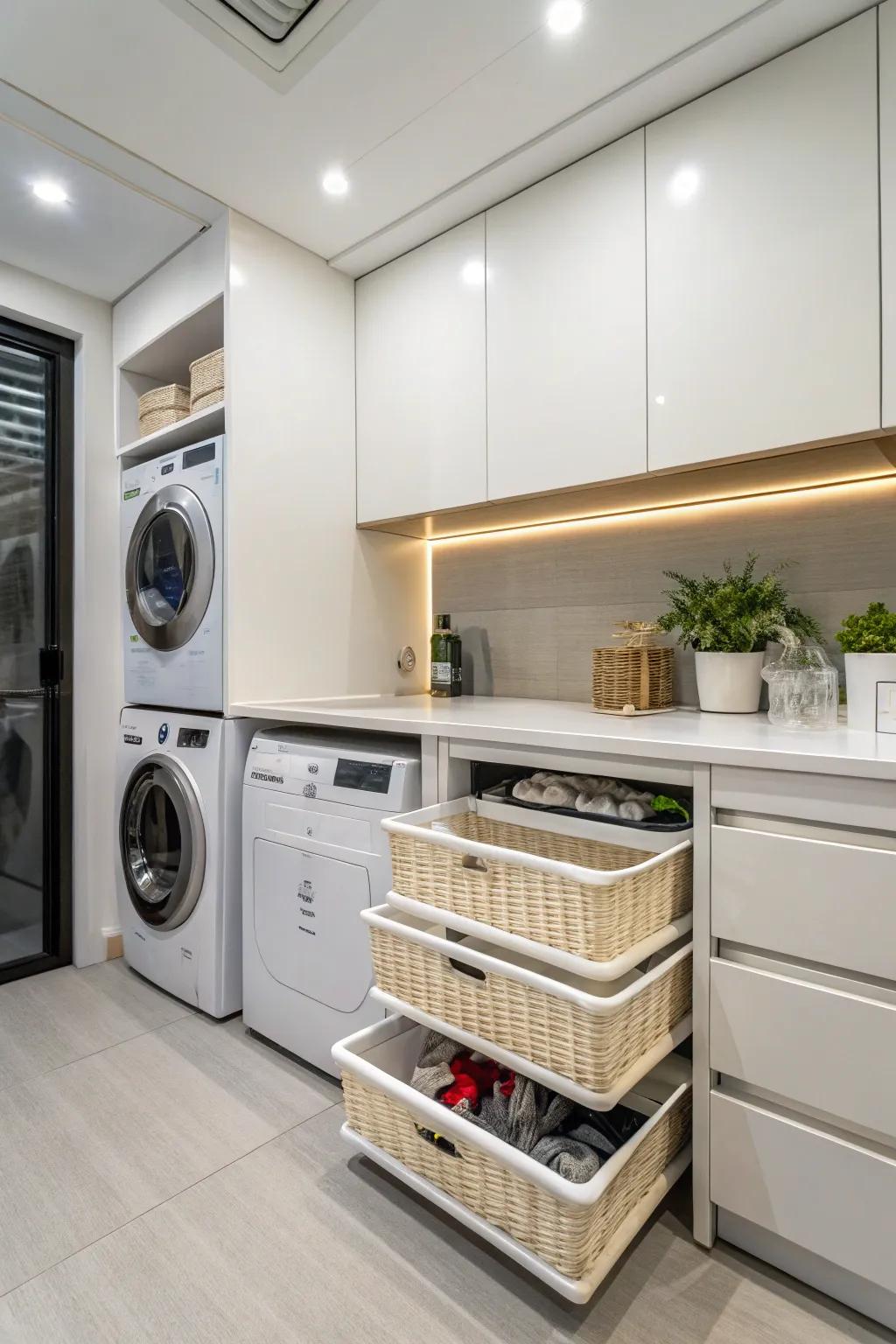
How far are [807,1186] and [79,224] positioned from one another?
2901 millimetres

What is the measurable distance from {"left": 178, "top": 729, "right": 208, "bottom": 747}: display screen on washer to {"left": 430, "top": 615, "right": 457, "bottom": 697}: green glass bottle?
2.67ft

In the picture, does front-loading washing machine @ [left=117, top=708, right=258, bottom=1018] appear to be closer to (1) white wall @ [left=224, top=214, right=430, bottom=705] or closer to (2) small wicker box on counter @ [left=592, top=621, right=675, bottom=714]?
(1) white wall @ [left=224, top=214, right=430, bottom=705]

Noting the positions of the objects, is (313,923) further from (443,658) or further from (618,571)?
(618,571)

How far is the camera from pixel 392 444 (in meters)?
2.27

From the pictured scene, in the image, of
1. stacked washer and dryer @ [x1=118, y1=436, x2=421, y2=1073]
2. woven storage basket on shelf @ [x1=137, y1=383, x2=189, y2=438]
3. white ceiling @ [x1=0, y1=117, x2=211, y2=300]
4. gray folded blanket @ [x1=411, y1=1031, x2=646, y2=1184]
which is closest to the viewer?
gray folded blanket @ [x1=411, y1=1031, x2=646, y2=1184]

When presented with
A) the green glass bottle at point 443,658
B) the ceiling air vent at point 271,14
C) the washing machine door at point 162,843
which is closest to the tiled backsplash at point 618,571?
the green glass bottle at point 443,658

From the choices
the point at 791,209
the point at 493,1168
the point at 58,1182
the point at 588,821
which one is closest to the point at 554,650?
the point at 588,821

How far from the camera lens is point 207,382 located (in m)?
2.15

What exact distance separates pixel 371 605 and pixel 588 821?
135 centimetres

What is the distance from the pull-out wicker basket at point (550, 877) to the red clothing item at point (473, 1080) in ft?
1.24

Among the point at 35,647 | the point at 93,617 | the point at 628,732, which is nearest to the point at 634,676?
the point at 628,732

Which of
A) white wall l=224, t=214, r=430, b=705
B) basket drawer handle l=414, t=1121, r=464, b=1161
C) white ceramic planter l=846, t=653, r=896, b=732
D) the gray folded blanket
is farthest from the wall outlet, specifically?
white wall l=224, t=214, r=430, b=705

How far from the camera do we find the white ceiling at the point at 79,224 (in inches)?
72.1

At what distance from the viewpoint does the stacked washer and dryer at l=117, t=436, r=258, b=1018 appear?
80.0 inches
